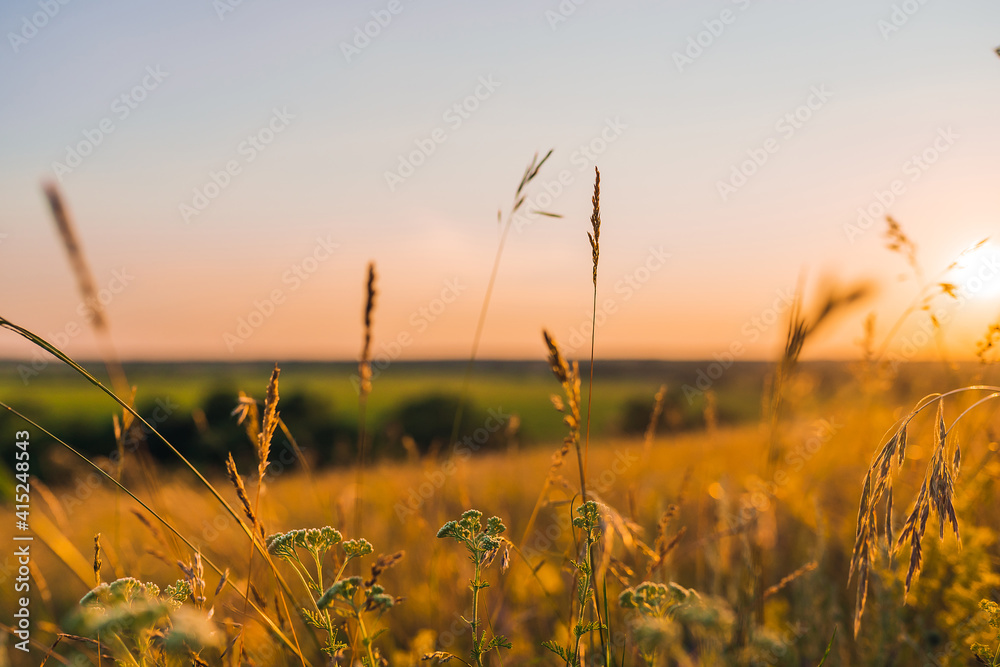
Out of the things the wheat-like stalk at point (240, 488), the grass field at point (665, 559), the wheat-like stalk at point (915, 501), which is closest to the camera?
the wheat-like stalk at point (915, 501)

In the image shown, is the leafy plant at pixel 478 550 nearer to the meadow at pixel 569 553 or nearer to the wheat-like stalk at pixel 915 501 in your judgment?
the meadow at pixel 569 553

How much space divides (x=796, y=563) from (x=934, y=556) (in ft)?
3.47

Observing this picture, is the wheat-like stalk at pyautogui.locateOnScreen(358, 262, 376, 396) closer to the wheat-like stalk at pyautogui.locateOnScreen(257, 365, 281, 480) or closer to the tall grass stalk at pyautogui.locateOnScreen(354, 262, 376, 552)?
the tall grass stalk at pyautogui.locateOnScreen(354, 262, 376, 552)

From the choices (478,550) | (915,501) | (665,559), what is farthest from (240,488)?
(915,501)

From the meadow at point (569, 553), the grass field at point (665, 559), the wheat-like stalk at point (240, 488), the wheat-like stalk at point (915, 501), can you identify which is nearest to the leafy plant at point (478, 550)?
the meadow at point (569, 553)

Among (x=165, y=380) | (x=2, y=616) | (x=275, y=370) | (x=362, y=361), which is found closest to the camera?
(x=275, y=370)

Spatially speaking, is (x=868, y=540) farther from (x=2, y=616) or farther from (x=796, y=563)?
(x=2, y=616)

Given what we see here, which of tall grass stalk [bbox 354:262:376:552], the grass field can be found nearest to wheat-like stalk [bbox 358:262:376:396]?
tall grass stalk [bbox 354:262:376:552]

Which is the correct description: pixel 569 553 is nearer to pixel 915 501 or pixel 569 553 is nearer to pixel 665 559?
pixel 665 559

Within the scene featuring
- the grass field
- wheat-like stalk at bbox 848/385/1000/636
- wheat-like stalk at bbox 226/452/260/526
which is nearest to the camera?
wheat-like stalk at bbox 848/385/1000/636

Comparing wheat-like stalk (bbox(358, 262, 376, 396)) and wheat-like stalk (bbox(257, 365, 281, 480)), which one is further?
wheat-like stalk (bbox(358, 262, 376, 396))

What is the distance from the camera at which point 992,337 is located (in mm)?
1613

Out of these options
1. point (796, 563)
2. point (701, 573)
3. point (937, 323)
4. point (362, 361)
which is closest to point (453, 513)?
point (701, 573)

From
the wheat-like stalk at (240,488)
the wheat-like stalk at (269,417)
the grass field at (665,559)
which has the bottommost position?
the grass field at (665,559)
